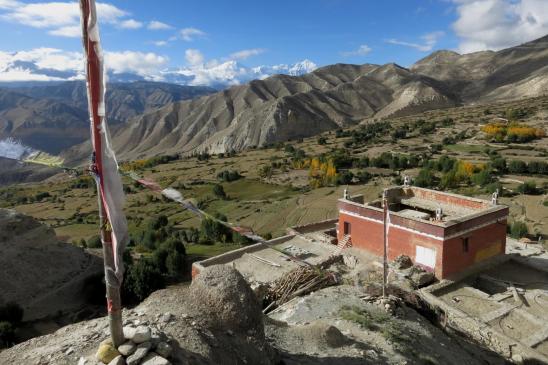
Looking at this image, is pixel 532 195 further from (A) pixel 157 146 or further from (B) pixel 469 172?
(A) pixel 157 146

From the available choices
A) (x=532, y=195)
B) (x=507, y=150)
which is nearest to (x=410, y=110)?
(x=507, y=150)

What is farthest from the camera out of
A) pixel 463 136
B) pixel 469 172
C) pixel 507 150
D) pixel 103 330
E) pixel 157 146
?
pixel 157 146

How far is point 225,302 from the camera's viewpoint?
31.2 feet

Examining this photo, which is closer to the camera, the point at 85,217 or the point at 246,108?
the point at 85,217

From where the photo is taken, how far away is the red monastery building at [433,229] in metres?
21.2

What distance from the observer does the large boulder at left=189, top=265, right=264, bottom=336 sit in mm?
9352

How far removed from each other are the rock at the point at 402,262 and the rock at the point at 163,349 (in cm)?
1662

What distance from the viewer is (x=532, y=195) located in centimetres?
5153

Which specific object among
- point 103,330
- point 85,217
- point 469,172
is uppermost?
point 103,330

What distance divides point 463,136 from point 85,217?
234 feet

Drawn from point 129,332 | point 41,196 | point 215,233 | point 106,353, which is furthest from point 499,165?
point 41,196

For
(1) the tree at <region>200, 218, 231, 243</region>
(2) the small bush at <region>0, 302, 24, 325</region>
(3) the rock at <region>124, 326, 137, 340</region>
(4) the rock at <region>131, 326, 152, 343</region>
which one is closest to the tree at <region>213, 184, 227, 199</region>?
(1) the tree at <region>200, 218, 231, 243</region>

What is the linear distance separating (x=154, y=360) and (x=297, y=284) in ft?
46.5

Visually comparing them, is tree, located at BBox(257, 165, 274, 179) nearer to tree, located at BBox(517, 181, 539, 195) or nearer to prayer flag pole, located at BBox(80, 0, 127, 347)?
tree, located at BBox(517, 181, 539, 195)
